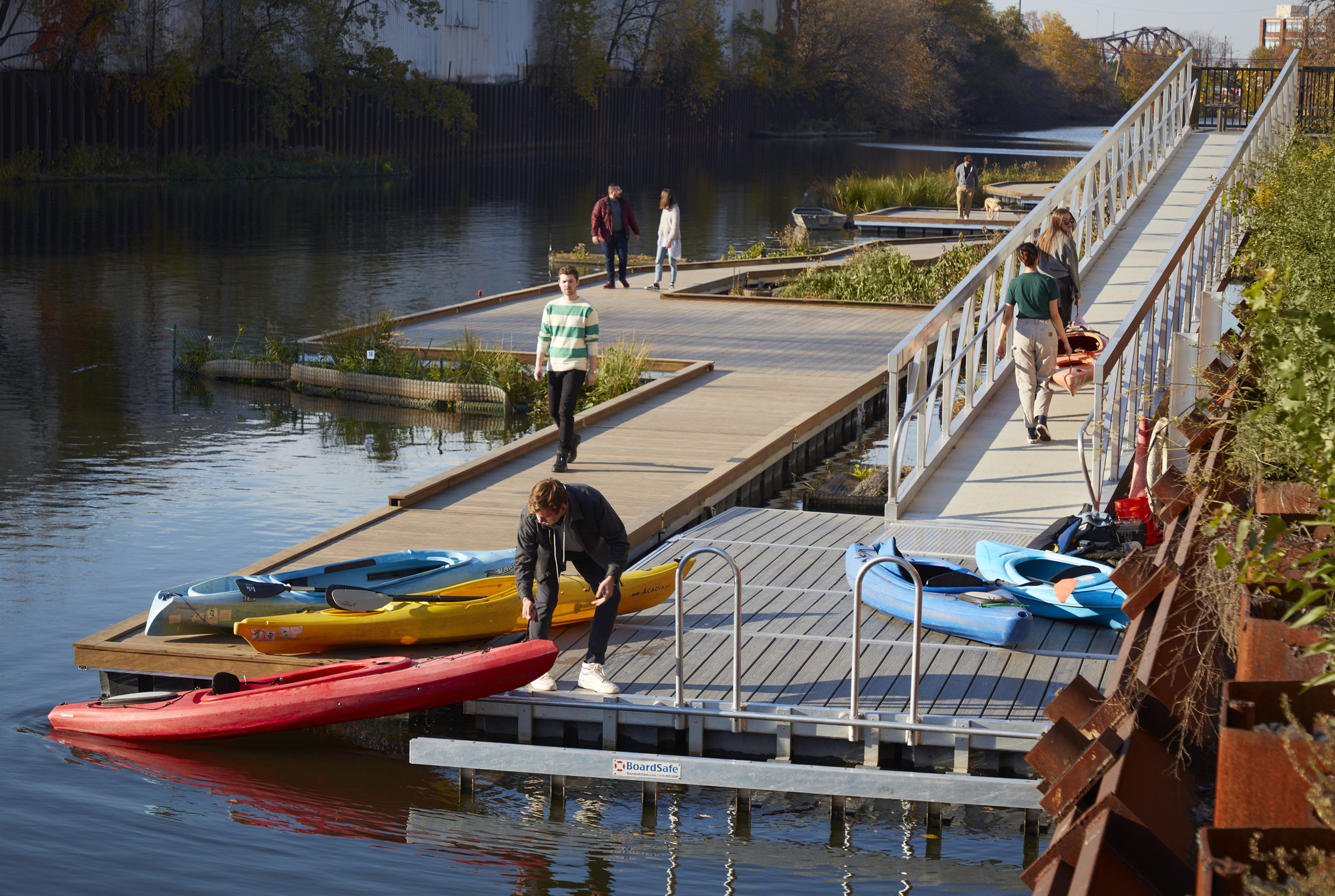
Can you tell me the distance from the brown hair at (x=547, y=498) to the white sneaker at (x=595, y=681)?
3.32 ft

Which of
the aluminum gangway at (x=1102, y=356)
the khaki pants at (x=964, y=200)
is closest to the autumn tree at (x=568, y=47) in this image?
the khaki pants at (x=964, y=200)

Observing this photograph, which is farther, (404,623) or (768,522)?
(768,522)

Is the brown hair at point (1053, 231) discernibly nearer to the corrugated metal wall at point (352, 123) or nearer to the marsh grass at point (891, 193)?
the marsh grass at point (891, 193)

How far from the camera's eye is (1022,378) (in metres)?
12.6

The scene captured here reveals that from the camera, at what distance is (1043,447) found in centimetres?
1260

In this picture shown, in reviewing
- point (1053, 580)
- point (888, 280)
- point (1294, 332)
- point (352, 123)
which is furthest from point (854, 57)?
point (1294, 332)

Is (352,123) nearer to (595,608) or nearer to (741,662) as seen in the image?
(595,608)

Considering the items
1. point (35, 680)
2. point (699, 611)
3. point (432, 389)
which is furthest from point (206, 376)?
point (699, 611)

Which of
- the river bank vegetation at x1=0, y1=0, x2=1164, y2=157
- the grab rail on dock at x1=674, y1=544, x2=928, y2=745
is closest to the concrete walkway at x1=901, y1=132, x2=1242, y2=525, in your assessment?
the grab rail on dock at x1=674, y1=544, x2=928, y2=745

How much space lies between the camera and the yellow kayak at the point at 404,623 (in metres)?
8.84

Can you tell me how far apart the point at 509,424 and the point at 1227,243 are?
29.3ft

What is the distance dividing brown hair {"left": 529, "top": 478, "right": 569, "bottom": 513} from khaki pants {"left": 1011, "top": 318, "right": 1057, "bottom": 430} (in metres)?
5.79

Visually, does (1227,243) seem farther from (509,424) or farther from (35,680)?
(35,680)

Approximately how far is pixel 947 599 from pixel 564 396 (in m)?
4.49
